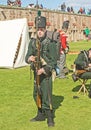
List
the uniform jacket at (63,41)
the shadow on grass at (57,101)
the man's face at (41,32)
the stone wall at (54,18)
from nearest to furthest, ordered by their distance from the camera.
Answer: the man's face at (41,32)
the shadow on grass at (57,101)
the uniform jacket at (63,41)
the stone wall at (54,18)

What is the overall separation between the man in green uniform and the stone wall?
2700 centimetres

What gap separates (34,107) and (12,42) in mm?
8427

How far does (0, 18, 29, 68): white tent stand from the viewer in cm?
1739

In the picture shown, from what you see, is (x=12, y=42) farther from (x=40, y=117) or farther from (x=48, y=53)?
(x=48, y=53)

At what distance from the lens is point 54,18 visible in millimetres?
47094

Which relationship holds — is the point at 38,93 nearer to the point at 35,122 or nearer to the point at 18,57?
the point at 35,122

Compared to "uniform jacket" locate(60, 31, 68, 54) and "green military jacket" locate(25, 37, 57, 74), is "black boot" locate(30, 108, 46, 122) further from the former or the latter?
"uniform jacket" locate(60, 31, 68, 54)

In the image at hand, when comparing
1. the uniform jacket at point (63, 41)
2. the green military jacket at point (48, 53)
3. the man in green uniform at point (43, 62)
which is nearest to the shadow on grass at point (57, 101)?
the man in green uniform at point (43, 62)

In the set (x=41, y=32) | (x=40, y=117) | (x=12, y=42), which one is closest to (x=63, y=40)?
(x=12, y=42)

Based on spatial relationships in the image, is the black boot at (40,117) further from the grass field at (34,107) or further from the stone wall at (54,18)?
the stone wall at (54,18)

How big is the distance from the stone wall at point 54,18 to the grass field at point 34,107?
22.2 meters

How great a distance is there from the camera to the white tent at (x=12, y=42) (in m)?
17.4

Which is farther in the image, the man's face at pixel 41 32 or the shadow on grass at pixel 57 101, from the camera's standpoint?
the shadow on grass at pixel 57 101

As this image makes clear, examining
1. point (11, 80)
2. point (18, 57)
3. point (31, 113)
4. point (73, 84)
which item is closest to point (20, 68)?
point (18, 57)
